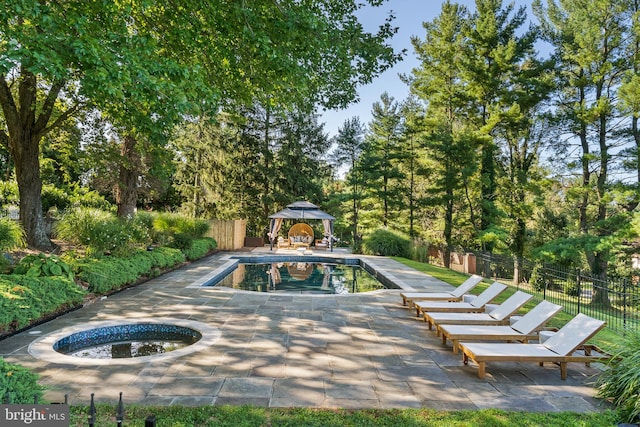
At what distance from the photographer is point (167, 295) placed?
27.0 ft

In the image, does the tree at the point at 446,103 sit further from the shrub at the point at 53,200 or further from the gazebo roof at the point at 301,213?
the shrub at the point at 53,200

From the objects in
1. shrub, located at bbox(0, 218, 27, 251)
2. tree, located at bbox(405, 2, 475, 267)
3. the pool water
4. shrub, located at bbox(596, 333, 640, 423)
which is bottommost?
the pool water

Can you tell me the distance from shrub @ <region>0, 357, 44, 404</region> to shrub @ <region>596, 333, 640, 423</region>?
4.47m

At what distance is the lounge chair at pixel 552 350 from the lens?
4.17 metres

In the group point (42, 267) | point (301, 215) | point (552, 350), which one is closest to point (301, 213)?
point (301, 215)

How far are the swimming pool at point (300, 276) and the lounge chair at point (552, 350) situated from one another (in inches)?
229

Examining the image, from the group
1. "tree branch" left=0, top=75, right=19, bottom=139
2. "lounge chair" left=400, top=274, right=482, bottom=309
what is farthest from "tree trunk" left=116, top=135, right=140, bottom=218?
"lounge chair" left=400, top=274, right=482, bottom=309

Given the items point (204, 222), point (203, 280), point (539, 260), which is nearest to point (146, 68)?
point (203, 280)

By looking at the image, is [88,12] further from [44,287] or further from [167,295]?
[167,295]

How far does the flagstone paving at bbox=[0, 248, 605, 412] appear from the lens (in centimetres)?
357

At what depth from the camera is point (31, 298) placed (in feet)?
18.6

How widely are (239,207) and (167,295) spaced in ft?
55.5

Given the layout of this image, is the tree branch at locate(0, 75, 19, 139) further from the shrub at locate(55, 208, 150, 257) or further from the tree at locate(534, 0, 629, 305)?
the tree at locate(534, 0, 629, 305)

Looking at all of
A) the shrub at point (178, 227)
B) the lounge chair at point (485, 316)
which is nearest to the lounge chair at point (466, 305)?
the lounge chair at point (485, 316)
